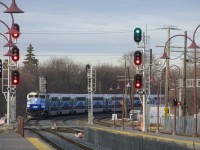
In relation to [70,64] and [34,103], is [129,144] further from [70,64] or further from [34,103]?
[70,64]

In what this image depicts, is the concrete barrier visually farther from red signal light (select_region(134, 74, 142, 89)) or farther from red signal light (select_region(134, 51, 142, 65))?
red signal light (select_region(134, 51, 142, 65))

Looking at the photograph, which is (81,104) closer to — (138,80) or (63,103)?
(63,103)

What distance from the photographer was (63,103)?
9988cm

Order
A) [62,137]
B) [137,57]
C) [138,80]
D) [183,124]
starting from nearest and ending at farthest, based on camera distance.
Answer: [137,57] → [138,80] → [62,137] → [183,124]

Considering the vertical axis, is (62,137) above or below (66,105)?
below

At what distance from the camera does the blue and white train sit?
91.6 metres

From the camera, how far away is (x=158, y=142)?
18.8 metres

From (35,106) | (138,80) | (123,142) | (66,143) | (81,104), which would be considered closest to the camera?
(123,142)

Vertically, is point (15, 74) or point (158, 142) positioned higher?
point (15, 74)

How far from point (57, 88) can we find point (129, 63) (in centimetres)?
2161

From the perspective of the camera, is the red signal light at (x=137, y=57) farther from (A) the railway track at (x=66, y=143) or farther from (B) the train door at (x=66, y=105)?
(B) the train door at (x=66, y=105)

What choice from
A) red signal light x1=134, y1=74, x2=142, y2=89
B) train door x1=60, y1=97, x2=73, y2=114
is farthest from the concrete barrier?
train door x1=60, y1=97, x2=73, y2=114

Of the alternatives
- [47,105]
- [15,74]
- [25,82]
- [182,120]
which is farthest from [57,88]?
[15,74]

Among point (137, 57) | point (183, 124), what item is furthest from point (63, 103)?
point (137, 57)
